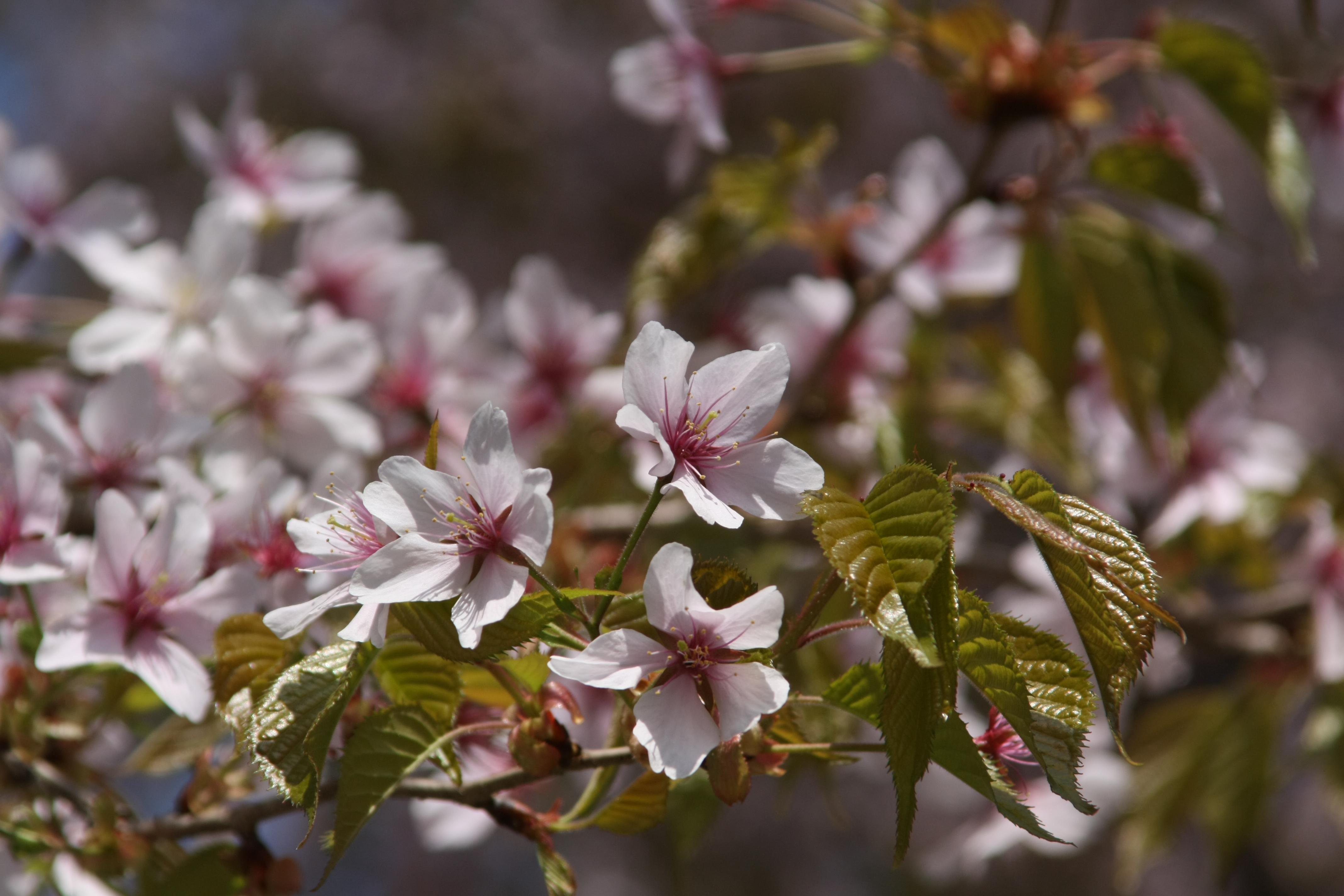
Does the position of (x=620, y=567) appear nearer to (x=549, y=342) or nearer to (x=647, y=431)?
(x=647, y=431)

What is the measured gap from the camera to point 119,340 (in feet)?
3.94

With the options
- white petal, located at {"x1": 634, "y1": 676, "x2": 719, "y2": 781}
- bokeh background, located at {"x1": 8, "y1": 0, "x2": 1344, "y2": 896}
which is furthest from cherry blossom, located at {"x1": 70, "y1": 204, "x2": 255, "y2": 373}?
bokeh background, located at {"x1": 8, "y1": 0, "x2": 1344, "y2": 896}

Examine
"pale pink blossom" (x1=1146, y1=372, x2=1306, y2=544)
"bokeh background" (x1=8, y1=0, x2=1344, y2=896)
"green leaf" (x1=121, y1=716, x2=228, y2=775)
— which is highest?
"green leaf" (x1=121, y1=716, x2=228, y2=775)

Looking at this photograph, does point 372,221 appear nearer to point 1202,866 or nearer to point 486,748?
point 486,748

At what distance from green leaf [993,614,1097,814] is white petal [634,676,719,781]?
0.19m

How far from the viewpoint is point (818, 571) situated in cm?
138

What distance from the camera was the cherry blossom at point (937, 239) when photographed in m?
1.46

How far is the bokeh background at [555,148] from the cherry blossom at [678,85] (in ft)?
9.20

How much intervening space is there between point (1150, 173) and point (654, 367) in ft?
2.78

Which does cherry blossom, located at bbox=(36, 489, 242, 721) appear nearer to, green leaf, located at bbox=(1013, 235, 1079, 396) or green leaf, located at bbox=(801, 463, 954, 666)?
green leaf, located at bbox=(801, 463, 954, 666)

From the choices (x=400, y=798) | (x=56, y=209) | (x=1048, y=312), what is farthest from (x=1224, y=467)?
(x=56, y=209)

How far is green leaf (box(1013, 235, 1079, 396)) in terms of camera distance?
134cm

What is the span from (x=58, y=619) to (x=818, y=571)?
0.86 meters

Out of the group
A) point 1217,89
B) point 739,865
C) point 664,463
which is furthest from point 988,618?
point 739,865
